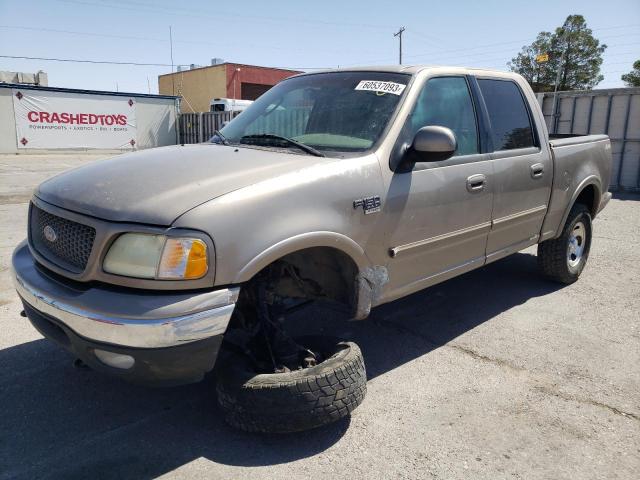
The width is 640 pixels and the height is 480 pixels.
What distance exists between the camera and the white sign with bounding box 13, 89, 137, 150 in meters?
22.2

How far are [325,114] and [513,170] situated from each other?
1.57m

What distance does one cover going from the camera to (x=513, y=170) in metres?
4.09

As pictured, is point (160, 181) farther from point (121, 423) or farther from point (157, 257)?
point (121, 423)

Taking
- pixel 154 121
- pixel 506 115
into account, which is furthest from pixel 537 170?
pixel 154 121

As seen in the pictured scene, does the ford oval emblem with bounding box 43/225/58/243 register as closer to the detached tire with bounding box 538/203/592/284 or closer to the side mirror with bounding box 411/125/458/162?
the side mirror with bounding box 411/125/458/162

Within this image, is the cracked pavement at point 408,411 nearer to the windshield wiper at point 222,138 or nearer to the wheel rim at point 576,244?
the wheel rim at point 576,244

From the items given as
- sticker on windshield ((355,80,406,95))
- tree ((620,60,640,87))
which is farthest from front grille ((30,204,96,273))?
tree ((620,60,640,87))

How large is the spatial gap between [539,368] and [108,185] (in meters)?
2.92

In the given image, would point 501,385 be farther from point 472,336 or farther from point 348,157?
point 348,157

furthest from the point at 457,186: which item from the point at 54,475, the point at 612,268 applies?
the point at 612,268

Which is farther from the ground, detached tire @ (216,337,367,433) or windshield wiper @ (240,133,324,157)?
windshield wiper @ (240,133,324,157)

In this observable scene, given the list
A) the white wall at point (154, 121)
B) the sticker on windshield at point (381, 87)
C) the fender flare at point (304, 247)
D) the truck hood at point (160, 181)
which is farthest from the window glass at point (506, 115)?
the white wall at point (154, 121)

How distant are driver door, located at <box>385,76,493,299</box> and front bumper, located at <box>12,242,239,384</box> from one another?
1.24 metres

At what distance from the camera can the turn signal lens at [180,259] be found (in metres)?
2.28
